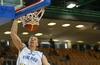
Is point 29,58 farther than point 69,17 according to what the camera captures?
No

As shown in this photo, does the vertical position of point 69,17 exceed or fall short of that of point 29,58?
it falls short

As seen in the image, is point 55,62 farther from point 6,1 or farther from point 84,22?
point 6,1

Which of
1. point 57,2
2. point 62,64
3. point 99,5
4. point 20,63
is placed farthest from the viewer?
point 99,5

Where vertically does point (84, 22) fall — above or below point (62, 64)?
above

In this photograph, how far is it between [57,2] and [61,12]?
203 cm

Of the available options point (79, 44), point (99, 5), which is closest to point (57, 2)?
point (99, 5)

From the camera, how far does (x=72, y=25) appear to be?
565 inches

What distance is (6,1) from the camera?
4.87 meters

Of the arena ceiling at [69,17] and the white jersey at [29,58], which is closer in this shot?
the white jersey at [29,58]

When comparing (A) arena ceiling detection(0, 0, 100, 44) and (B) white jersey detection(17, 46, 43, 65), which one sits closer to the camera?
(B) white jersey detection(17, 46, 43, 65)

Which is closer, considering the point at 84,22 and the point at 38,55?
the point at 38,55

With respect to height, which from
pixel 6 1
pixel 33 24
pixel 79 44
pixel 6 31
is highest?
pixel 6 1

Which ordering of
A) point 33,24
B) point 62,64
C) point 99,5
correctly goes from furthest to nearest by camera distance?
point 99,5 < point 62,64 < point 33,24

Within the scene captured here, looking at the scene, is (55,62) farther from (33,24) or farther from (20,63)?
(20,63)
